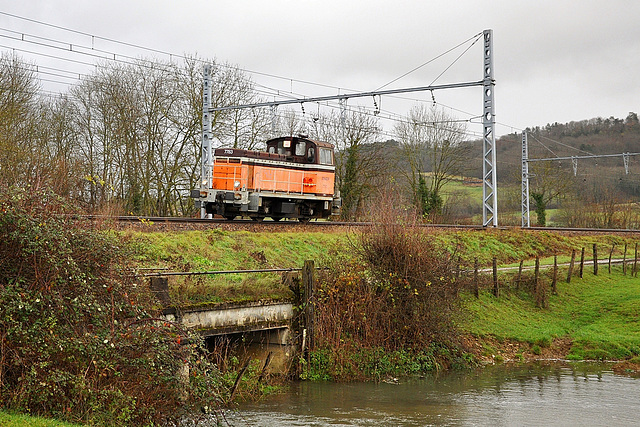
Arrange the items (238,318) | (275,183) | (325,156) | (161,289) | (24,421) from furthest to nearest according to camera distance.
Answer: (325,156) → (275,183) → (238,318) → (161,289) → (24,421)

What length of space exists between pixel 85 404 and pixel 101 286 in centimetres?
193

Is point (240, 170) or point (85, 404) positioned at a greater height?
point (240, 170)

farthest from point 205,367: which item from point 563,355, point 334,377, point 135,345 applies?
point 563,355

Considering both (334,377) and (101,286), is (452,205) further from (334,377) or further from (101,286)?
(101,286)

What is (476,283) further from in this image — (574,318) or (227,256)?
(227,256)

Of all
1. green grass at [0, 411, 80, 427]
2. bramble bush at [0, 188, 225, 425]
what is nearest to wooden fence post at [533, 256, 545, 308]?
bramble bush at [0, 188, 225, 425]

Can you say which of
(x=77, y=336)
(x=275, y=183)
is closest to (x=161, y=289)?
(x=77, y=336)

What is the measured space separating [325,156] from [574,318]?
1265 cm

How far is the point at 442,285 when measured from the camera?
1855cm

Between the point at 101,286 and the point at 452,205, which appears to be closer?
the point at 101,286

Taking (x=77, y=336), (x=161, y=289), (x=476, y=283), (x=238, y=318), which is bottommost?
(x=238, y=318)

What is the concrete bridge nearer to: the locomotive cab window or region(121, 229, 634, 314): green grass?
region(121, 229, 634, 314): green grass

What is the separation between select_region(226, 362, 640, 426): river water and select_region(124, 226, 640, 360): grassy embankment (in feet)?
8.52

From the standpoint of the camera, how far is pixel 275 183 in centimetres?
2675
